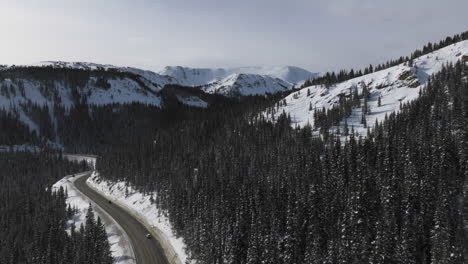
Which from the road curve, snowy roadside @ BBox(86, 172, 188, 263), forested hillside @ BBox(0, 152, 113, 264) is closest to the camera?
the road curve

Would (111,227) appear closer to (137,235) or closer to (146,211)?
(146,211)

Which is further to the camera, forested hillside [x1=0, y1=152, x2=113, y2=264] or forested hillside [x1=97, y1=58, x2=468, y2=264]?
forested hillside [x1=0, y1=152, x2=113, y2=264]

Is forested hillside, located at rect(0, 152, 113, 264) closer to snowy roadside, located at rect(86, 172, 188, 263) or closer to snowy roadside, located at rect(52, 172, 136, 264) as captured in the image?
snowy roadside, located at rect(52, 172, 136, 264)

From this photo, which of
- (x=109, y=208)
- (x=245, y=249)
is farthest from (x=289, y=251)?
(x=109, y=208)

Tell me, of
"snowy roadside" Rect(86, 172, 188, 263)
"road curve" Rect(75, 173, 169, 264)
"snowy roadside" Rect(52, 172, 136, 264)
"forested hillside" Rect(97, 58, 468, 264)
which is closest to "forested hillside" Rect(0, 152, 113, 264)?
"snowy roadside" Rect(52, 172, 136, 264)

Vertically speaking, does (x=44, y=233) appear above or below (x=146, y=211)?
below

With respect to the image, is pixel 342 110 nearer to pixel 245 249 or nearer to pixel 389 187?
pixel 389 187

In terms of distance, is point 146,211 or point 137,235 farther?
point 146,211

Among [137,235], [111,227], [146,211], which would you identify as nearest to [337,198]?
[137,235]
